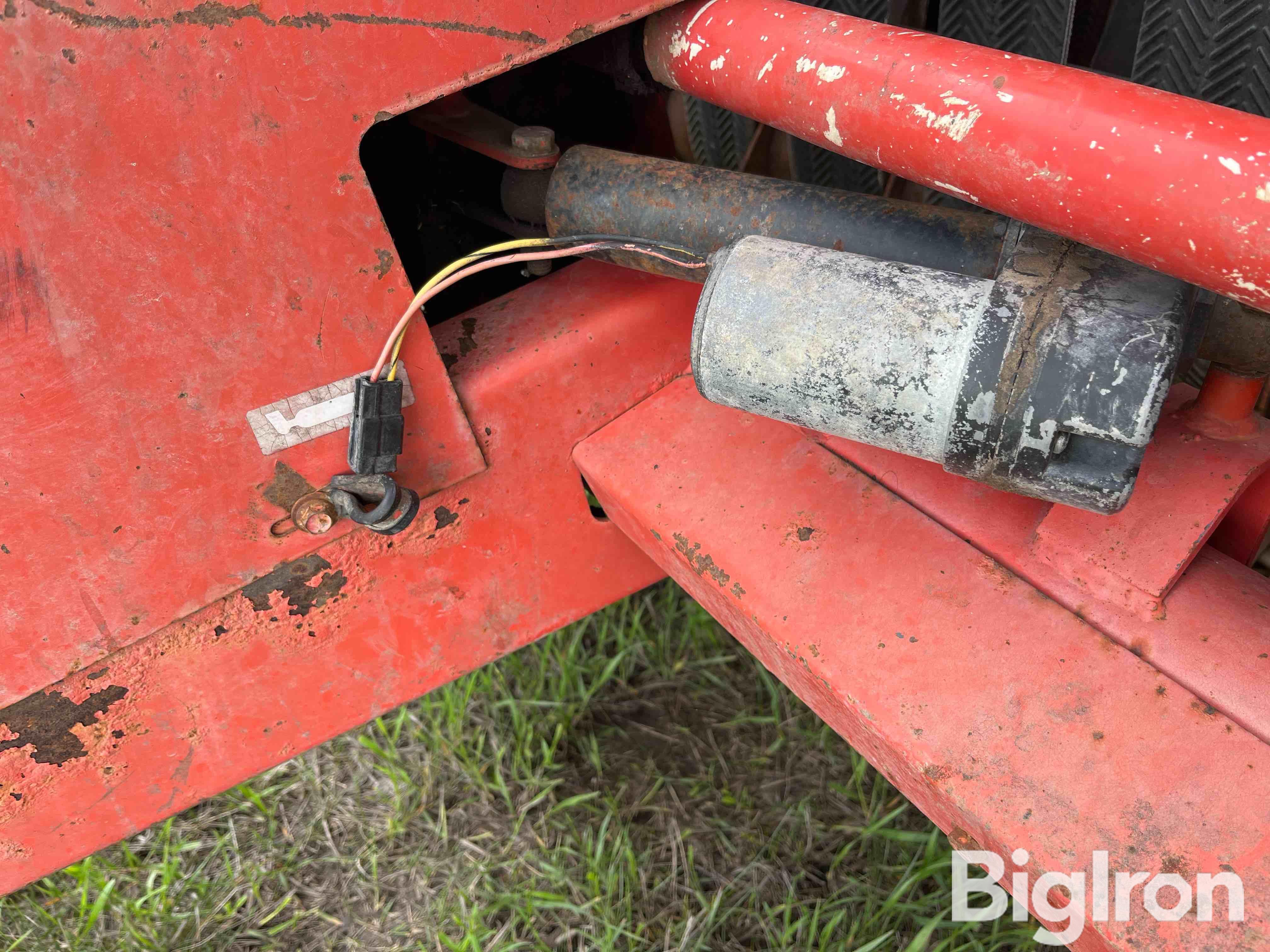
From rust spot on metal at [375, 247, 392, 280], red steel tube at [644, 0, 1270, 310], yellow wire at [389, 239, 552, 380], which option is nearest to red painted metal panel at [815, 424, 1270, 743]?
red steel tube at [644, 0, 1270, 310]

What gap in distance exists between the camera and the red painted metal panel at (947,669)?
79cm

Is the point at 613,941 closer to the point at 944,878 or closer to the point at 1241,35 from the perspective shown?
the point at 944,878

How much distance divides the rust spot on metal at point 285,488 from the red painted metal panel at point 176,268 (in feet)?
0.03

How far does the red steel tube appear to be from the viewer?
665 mm

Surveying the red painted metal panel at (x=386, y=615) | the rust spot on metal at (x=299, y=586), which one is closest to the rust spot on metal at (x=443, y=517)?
the red painted metal panel at (x=386, y=615)

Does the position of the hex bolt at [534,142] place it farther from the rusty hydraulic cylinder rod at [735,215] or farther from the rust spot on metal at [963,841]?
the rust spot on metal at [963,841]

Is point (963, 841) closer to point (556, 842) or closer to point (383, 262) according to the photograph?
point (383, 262)

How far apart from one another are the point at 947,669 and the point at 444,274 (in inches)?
26.3

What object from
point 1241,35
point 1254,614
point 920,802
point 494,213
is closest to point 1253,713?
point 1254,614

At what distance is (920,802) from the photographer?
97 cm

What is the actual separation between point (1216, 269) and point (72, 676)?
114cm

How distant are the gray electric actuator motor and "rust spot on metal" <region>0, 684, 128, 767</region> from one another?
760 millimetres

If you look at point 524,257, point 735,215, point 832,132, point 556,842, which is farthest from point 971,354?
point 556,842

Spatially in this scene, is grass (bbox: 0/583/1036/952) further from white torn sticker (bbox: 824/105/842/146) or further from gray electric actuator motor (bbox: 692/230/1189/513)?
white torn sticker (bbox: 824/105/842/146)
